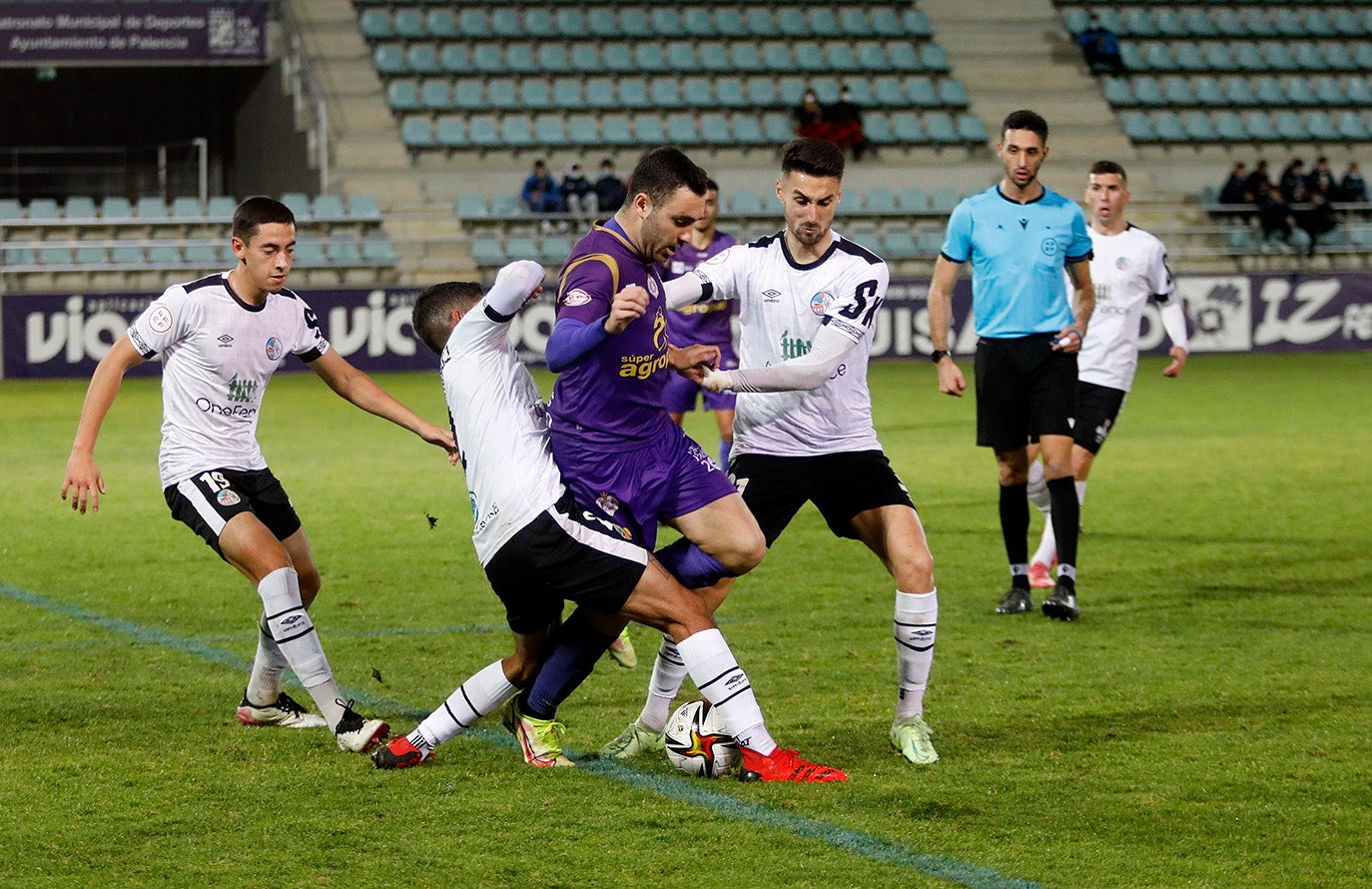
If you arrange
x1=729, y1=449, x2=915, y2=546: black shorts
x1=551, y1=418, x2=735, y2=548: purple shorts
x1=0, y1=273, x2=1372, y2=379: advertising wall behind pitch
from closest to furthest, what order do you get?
x1=551, y1=418, x2=735, y2=548: purple shorts
x1=729, y1=449, x2=915, y2=546: black shorts
x1=0, y1=273, x2=1372, y2=379: advertising wall behind pitch

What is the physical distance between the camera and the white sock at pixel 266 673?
568 centimetres

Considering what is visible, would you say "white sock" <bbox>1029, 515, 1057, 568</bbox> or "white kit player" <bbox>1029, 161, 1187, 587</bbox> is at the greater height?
"white kit player" <bbox>1029, 161, 1187, 587</bbox>

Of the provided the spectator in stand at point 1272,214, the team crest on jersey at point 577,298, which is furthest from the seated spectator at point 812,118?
the team crest on jersey at point 577,298

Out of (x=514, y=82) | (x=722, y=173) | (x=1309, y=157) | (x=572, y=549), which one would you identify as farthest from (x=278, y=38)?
(x=572, y=549)

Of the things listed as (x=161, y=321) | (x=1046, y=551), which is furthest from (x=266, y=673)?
(x=1046, y=551)

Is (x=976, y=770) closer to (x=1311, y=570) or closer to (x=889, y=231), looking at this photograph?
(x=1311, y=570)

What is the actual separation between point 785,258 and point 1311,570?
14.8ft

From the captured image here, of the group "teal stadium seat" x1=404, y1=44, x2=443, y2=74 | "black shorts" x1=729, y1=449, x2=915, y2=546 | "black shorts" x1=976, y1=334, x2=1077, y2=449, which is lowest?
"black shorts" x1=729, y1=449, x2=915, y2=546

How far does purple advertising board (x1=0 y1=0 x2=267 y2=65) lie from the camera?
2553 centimetres

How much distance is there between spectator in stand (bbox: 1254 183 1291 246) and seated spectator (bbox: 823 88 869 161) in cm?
617

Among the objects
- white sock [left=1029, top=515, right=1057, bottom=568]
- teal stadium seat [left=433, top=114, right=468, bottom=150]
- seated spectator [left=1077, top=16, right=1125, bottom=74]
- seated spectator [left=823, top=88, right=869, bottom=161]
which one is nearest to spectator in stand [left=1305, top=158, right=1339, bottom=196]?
seated spectator [left=1077, top=16, right=1125, bottom=74]

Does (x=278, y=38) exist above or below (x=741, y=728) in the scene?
above

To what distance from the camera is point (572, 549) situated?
4773 millimetres

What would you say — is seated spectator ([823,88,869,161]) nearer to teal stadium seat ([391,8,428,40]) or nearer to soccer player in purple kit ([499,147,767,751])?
teal stadium seat ([391,8,428,40])
